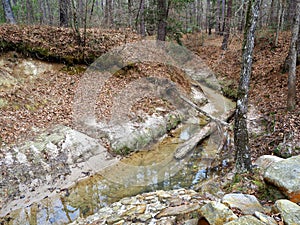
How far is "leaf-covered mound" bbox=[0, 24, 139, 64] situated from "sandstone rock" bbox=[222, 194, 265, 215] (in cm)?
979

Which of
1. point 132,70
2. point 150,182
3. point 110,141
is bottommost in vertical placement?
point 150,182

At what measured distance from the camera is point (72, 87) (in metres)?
10.2

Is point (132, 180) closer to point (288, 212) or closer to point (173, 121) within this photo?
point (173, 121)

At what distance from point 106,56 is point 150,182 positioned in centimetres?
743

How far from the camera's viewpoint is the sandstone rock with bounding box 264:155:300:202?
4.00m

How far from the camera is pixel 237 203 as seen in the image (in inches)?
156

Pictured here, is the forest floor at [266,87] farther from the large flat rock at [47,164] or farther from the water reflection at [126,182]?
the large flat rock at [47,164]

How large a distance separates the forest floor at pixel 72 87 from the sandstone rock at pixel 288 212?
3.60 metres

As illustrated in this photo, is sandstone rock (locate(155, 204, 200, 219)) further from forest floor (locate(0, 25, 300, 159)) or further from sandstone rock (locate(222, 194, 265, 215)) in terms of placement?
forest floor (locate(0, 25, 300, 159))

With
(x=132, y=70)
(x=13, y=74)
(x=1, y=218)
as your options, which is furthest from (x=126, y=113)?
(x=1, y=218)

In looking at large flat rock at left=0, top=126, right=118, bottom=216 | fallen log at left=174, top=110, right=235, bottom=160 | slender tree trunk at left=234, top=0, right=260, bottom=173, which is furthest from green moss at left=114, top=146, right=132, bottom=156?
slender tree trunk at left=234, top=0, right=260, bottom=173

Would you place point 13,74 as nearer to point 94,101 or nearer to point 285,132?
point 94,101

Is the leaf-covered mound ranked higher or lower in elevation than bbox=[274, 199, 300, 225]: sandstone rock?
higher

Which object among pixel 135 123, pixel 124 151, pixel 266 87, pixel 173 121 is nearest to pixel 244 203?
pixel 124 151
